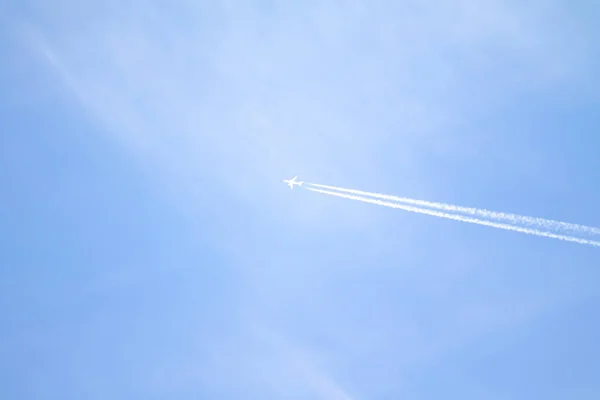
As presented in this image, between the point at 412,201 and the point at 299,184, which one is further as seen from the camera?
the point at 299,184

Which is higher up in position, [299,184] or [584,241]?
[299,184]

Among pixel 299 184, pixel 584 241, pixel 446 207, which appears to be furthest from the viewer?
pixel 299 184

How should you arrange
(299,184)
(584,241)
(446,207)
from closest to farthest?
(584,241), (446,207), (299,184)

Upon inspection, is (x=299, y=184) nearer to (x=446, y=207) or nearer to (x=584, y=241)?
(x=446, y=207)

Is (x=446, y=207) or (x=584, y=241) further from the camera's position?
(x=446, y=207)

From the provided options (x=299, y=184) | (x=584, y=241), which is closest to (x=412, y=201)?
(x=299, y=184)

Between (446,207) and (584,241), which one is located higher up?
(446,207)

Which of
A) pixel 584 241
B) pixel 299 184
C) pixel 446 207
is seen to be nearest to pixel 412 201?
pixel 446 207

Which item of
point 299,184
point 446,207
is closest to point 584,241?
point 446,207

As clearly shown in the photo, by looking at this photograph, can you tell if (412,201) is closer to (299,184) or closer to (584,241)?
(299,184)
